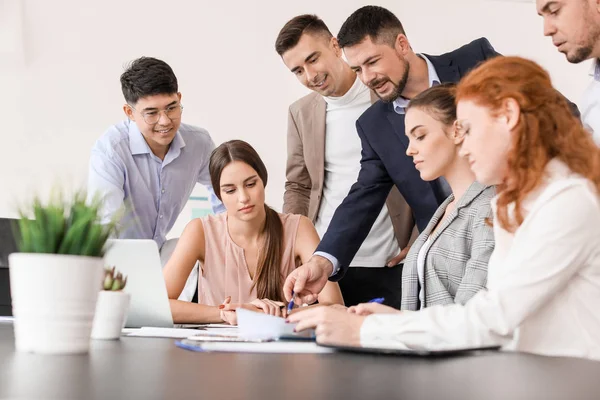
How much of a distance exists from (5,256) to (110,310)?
80cm

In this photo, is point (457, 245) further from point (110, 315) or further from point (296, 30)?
point (296, 30)

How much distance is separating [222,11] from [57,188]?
163 inches

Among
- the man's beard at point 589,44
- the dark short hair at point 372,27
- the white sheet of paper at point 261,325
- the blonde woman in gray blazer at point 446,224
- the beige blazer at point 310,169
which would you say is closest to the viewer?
the white sheet of paper at point 261,325

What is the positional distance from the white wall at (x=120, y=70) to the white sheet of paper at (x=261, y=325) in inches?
140

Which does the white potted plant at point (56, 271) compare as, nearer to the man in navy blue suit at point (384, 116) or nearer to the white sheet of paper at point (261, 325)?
the white sheet of paper at point (261, 325)

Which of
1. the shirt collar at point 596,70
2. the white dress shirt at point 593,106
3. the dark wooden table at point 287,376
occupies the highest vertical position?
the shirt collar at point 596,70

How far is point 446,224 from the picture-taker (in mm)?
2102

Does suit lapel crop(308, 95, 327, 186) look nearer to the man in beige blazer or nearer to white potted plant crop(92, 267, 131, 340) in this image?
the man in beige blazer

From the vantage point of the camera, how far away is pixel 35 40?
484 cm

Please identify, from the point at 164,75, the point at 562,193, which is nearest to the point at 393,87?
the point at 164,75

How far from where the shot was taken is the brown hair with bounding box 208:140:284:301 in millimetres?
2697

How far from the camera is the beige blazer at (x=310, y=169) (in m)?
2.99

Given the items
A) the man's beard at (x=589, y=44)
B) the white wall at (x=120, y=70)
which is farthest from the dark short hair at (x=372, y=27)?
the white wall at (x=120, y=70)

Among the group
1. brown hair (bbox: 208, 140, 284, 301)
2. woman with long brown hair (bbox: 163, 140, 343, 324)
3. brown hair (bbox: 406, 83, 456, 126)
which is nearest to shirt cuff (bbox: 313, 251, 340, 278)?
woman with long brown hair (bbox: 163, 140, 343, 324)
